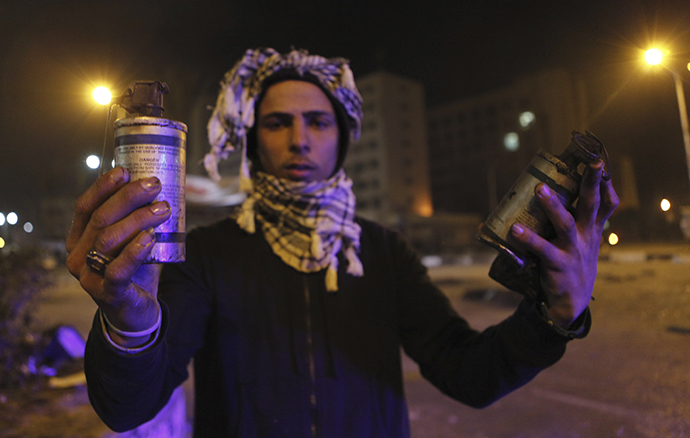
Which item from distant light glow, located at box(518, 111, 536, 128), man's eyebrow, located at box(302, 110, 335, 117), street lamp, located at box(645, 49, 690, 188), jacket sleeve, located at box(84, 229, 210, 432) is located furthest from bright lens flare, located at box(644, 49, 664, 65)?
jacket sleeve, located at box(84, 229, 210, 432)

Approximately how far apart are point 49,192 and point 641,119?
281 centimetres

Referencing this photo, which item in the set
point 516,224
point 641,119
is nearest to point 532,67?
point 641,119

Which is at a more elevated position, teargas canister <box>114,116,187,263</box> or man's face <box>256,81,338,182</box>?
man's face <box>256,81,338,182</box>

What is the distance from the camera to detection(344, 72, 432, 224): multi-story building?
4047 cm

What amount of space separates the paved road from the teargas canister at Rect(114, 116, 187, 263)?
1974 mm

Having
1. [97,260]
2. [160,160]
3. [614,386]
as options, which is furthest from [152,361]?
[614,386]

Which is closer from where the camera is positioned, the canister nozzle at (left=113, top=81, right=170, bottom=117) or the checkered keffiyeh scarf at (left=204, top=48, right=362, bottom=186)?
the canister nozzle at (left=113, top=81, right=170, bottom=117)

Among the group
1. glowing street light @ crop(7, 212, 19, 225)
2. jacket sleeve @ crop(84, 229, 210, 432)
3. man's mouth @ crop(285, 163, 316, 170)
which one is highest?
man's mouth @ crop(285, 163, 316, 170)

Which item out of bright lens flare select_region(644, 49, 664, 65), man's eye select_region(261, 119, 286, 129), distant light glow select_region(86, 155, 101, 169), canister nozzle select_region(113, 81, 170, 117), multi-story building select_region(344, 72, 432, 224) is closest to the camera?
canister nozzle select_region(113, 81, 170, 117)

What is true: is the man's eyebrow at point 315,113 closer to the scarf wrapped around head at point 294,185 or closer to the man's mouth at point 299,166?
the scarf wrapped around head at point 294,185

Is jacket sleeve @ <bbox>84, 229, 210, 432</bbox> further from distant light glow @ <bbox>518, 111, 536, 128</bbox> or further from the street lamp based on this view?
the street lamp

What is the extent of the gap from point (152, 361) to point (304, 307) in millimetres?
730

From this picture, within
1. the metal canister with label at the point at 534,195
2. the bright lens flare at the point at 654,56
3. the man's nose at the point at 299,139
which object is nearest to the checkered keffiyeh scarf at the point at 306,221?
the man's nose at the point at 299,139

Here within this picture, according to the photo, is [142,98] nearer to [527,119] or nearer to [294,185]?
[294,185]
